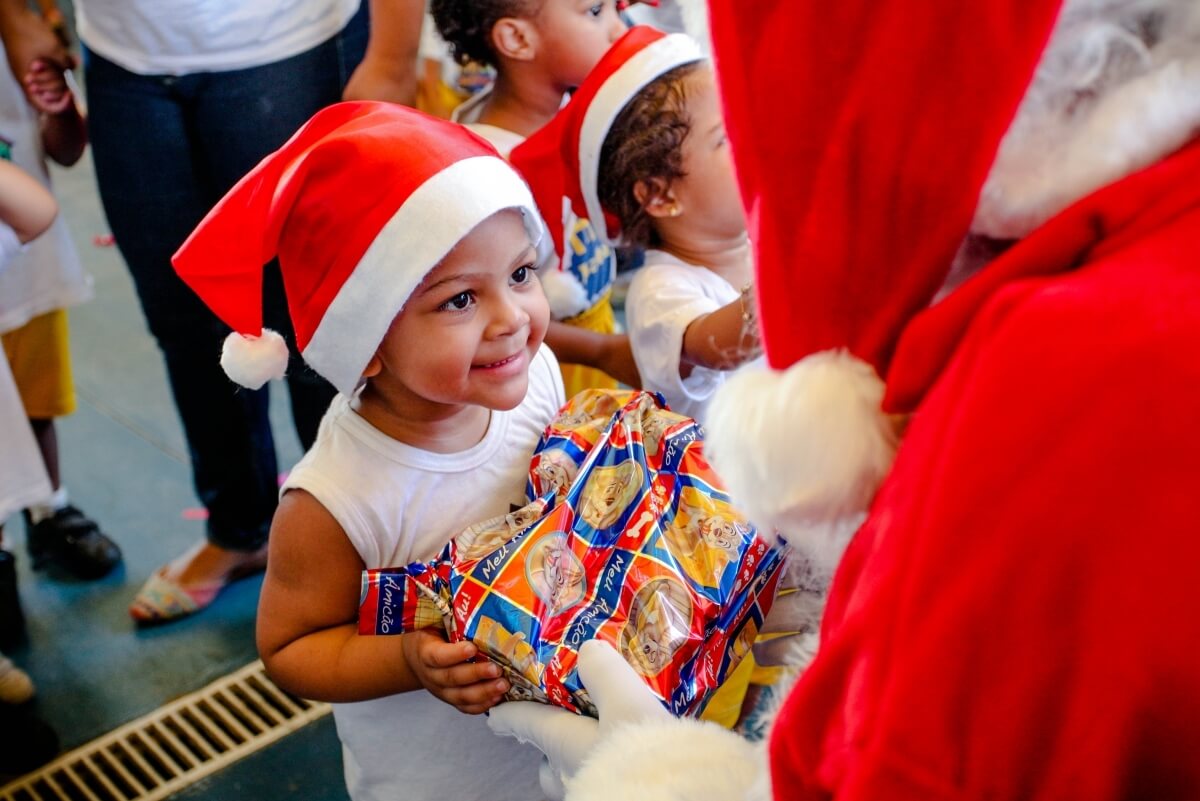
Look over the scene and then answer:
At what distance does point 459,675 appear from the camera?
0.84 meters

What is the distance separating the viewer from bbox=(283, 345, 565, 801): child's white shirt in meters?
0.94

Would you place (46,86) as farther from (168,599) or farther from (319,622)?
(319,622)

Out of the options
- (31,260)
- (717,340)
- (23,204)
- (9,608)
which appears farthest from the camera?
(9,608)

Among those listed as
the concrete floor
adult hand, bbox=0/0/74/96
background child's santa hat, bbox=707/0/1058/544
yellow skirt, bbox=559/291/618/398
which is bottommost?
the concrete floor

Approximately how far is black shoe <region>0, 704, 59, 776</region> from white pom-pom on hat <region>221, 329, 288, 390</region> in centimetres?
95

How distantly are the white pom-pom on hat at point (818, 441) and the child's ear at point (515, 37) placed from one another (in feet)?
3.68

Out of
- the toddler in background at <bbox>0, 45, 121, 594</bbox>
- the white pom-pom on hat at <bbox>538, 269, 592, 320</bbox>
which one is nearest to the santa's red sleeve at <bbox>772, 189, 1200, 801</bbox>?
the white pom-pom on hat at <bbox>538, 269, 592, 320</bbox>

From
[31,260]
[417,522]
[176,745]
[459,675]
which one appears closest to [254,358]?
[417,522]

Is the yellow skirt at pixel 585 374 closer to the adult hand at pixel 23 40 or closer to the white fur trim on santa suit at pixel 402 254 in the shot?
the white fur trim on santa suit at pixel 402 254

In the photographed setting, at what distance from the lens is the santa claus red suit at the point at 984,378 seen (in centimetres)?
34

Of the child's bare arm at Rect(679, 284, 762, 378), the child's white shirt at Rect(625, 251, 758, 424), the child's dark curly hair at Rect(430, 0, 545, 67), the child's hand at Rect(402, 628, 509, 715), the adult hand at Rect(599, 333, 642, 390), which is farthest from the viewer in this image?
the child's dark curly hair at Rect(430, 0, 545, 67)

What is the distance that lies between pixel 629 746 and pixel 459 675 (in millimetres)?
239

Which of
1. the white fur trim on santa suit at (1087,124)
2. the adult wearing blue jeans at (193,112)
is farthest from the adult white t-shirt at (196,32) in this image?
the white fur trim on santa suit at (1087,124)

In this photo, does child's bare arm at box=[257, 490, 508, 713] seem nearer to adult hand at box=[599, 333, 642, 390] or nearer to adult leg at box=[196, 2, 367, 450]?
adult hand at box=[599, 333, 642, 390]
